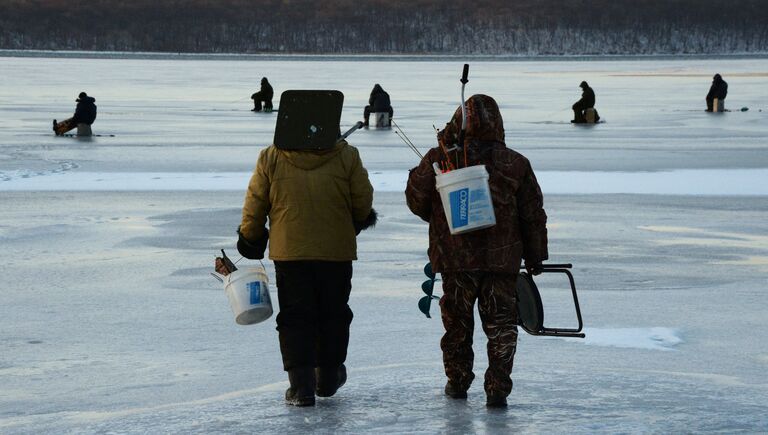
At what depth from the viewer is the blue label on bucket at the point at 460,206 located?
5.49 m

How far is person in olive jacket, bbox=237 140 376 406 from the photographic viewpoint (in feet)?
19.0

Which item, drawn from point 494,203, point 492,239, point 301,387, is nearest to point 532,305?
point 492,239

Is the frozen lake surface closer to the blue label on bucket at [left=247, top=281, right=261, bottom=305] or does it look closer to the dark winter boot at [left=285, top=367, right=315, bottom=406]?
the dark winter boot at [left=285, top=367, right=315, bottom=406]

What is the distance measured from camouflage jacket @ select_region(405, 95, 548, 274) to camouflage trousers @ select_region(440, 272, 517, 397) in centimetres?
7

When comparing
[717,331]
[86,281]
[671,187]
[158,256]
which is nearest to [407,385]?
[717,331]

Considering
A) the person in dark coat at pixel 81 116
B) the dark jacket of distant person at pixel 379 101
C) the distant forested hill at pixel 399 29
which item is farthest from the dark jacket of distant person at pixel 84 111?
the distant forested hill at pixel 399 29

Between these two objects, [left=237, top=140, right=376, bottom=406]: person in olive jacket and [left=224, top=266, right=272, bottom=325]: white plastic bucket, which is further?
[left=224, top=266, right=272, bottom=325]: white plastic bucket

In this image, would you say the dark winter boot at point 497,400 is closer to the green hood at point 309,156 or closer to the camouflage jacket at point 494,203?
the camouflage jacket at point 494,203

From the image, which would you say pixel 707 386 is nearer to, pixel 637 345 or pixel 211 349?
pixel 637 345

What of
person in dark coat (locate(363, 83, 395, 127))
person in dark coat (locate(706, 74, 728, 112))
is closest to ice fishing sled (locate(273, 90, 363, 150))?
person in dark coat (locate(363, 83, 395, 127))

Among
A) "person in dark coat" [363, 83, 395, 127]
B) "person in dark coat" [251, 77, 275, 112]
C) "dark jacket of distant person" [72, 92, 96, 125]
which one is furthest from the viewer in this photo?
"person in dark coat" [251, 77, 275, 112]

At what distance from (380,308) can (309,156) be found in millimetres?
2595

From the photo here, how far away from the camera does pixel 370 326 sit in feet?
25.3

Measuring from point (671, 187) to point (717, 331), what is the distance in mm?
8302
